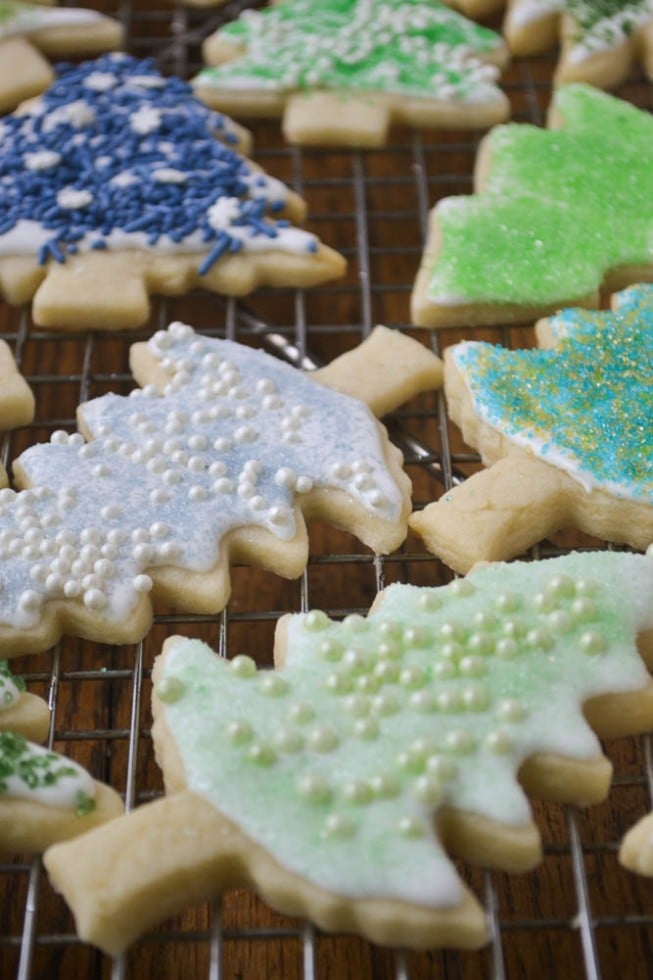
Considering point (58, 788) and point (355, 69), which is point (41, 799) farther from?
point (355, 69)

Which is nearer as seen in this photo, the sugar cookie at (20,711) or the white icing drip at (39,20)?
the sugar cookie at (20,711)

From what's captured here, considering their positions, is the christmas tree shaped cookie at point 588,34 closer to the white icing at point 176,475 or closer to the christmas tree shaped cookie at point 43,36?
the christmas tree shaped cookie at point 43,36

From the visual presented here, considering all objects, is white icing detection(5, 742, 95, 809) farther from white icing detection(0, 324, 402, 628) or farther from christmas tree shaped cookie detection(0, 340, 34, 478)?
christmas tree shaped cookie detection(0, 340, 34, 478)

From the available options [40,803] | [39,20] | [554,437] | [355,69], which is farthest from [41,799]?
[39,20]

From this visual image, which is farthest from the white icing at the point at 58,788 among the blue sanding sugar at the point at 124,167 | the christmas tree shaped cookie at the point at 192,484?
the blue sanding sugar at the point at 124,167

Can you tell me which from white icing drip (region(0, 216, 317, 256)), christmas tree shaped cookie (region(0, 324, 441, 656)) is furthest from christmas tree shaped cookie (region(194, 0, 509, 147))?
christmas tree shaped cookie (region(0, 324, 441, 656))

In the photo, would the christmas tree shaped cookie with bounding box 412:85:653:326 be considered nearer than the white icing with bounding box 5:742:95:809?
No
